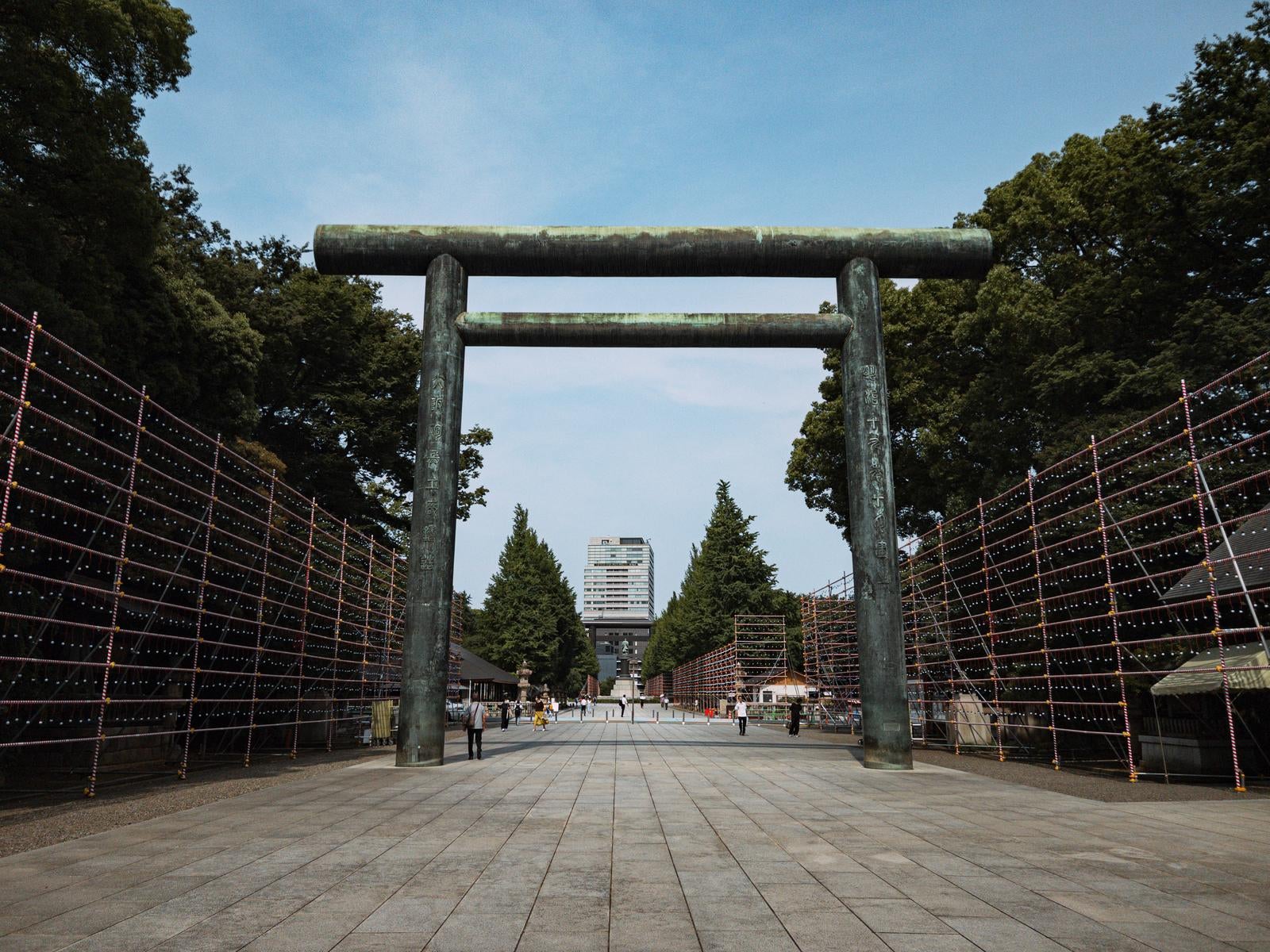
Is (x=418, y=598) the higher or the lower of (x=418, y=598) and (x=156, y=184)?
the lower

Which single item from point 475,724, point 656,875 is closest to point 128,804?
point 656,875

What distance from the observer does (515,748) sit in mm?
20203

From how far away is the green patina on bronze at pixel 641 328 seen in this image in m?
16.5

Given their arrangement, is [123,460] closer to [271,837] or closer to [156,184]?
[271,837]

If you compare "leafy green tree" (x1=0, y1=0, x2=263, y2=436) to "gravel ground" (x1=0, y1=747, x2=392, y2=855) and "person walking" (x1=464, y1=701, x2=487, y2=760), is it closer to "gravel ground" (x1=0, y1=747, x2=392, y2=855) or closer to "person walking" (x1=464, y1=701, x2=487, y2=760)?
"gravel ground" (x1=0, y1=747, x2=392, y2=855)

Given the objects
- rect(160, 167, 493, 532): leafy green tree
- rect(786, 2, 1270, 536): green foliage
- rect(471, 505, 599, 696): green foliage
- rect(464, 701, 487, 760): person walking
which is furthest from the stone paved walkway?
rect(471, 505, 599, 696): green foliage

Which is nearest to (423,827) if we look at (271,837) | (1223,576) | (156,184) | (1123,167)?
(271,837)

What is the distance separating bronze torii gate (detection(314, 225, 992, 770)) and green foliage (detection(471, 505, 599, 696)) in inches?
2042

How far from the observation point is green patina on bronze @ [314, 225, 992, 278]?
16.3 m

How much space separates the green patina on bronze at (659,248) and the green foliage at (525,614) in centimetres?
5275

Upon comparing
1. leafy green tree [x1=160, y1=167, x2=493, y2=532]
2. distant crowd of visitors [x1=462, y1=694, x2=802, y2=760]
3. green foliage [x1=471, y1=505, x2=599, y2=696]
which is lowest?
distant crowd of visitors [x1=462, y1=694, x2=802, y2=760]

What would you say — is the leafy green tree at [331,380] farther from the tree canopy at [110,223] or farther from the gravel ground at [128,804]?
the gravel ground at [128,804]

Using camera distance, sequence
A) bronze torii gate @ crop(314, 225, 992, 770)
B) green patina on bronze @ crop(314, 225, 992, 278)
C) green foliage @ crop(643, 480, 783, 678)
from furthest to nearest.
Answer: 1. green foliage @ crop(643, 480, 783, 678)
2. green patina on bronze @ crop(314, 225, 992, 278)
3. bronze torii gate @ crop(314, 225, 992, 770)

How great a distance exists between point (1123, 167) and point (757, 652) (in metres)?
32.0
